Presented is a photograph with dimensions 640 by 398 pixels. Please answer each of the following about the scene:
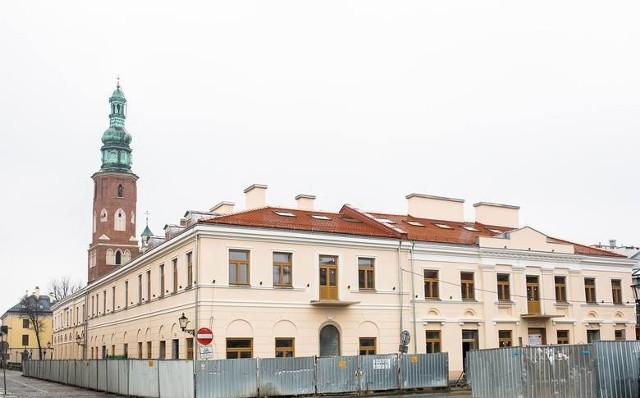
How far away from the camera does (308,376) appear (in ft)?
102

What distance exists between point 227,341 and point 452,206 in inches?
750

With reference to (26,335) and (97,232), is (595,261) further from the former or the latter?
(26,335)

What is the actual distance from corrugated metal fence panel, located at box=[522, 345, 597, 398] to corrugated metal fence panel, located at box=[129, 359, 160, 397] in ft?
49.5

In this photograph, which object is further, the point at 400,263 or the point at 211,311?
the point at 400,263

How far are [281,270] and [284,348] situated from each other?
3.61 m

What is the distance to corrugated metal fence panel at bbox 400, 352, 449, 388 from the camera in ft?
109

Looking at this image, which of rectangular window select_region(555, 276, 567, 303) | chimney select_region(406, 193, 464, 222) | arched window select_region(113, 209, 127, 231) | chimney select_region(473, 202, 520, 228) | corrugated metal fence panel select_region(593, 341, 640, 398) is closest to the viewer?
corrugated metal fence panel select_region(593, 341, 640, 398)

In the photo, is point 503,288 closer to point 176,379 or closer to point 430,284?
point 430,284

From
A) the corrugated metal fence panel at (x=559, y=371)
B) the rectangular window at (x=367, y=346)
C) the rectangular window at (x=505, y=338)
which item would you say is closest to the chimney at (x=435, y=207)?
the rectangular window at (x=505, y=338)

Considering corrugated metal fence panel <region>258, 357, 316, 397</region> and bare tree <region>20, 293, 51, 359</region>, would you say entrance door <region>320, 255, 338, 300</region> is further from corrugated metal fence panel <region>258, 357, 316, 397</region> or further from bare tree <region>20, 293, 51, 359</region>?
bare tree <region>20, 293, 51, 359</region>

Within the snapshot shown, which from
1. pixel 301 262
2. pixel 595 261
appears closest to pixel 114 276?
pixel 301 262

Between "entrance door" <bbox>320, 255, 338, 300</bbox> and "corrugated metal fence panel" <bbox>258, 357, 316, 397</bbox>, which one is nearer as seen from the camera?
"corrugated metal fence panel" <bbox>258, 357, 316, 397</bbox>

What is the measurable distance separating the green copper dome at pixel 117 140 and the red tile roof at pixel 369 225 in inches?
1777

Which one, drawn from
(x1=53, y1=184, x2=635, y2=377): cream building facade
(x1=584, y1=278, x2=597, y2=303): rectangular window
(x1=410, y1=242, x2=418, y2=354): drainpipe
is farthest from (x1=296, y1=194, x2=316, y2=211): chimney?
(x1=584, y1=278, x2=597, y2=303): rectangular window
